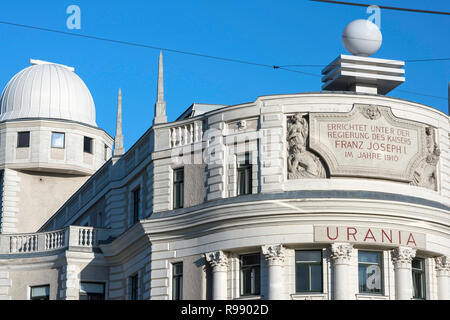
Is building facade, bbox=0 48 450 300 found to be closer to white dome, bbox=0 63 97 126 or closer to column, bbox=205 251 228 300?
column, bbox=205 251 228 300

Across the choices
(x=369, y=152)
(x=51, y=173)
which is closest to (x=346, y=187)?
(x=369, y=152)

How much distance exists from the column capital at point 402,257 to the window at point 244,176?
6547 millimetres

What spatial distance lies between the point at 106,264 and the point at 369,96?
15.8 metres

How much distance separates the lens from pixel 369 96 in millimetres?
44750

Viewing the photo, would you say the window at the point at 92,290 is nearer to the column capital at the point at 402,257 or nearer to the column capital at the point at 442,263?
the column capital at the point at 402,257

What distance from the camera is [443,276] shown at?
44.2 m

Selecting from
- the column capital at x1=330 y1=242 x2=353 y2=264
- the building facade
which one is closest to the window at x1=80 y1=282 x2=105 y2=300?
the building facade

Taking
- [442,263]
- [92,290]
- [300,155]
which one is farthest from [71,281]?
[442,263]

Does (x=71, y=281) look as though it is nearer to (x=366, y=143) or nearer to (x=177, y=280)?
(x=177, y=280)

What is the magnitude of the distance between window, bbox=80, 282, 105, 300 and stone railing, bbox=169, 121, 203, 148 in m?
8.81

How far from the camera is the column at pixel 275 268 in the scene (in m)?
42.3

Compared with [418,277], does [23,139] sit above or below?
above

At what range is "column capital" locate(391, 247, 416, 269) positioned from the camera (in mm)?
42781

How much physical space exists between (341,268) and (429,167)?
653 cm
